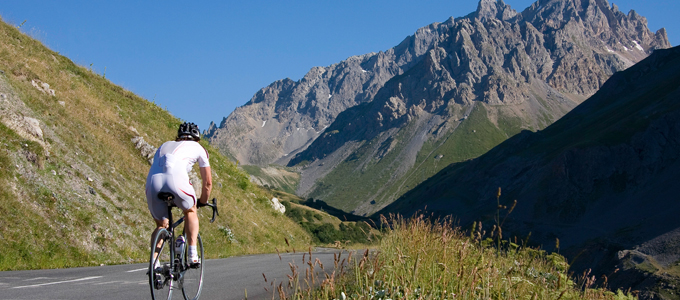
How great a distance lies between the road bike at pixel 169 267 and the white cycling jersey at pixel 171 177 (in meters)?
0.10

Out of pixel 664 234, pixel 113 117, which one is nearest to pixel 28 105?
pixel 113 117

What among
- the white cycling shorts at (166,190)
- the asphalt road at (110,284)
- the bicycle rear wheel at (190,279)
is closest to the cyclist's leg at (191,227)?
the bicycle rear wheel at (190,279)

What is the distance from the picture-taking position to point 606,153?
477 feet

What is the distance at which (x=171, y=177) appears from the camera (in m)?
6.85

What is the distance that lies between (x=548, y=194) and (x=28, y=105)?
5862 inches

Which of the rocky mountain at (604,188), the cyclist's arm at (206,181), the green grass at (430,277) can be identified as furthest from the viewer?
the rocky mountain at (604,188)

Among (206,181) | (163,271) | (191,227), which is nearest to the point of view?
(163,271)

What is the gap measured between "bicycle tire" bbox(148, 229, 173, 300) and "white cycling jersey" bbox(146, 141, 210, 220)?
0.32 m

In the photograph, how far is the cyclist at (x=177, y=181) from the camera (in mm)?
6848

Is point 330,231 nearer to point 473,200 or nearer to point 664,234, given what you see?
point 664,234

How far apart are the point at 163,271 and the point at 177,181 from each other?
125 centimetres

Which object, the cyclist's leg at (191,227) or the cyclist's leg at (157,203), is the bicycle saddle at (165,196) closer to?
the cyclist's leg at (157,203)

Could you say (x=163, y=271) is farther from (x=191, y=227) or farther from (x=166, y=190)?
(x=166, y=190)

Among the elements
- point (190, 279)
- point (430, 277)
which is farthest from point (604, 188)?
point (190, 279)
